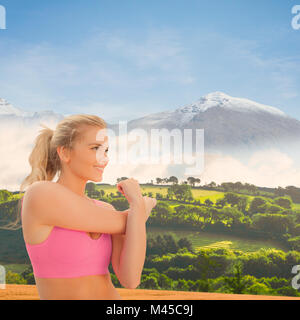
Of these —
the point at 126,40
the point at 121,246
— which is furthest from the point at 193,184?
the point at 121,246

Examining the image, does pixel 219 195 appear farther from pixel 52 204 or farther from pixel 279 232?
pixel 52 204

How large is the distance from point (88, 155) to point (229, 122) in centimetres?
1079

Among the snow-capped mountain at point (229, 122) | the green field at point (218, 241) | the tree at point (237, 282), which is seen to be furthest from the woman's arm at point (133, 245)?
the snow-capped mountain at point (229, 122)

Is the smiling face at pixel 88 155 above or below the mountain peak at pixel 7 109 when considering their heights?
below

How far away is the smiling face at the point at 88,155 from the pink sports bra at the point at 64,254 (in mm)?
174

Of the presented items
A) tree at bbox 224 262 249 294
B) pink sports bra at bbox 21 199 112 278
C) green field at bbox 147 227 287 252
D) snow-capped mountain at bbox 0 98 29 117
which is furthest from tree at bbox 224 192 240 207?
pink sports bra at bbox 21 199 112 278

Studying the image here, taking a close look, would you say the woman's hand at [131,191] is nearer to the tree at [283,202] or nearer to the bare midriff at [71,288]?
the bare midriff at [71,288]

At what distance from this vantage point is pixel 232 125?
37.6 ft

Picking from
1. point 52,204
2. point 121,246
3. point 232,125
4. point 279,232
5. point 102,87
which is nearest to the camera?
point 52,204

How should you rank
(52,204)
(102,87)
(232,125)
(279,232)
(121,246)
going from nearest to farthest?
1. (52,204)
2. (121,246)
3. (279,232)
4. (102,87)
5. (232,125)

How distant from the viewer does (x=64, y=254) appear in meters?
0.99

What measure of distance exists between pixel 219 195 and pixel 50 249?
31.8 ft

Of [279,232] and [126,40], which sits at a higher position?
[126,40]

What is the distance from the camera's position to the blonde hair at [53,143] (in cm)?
109
